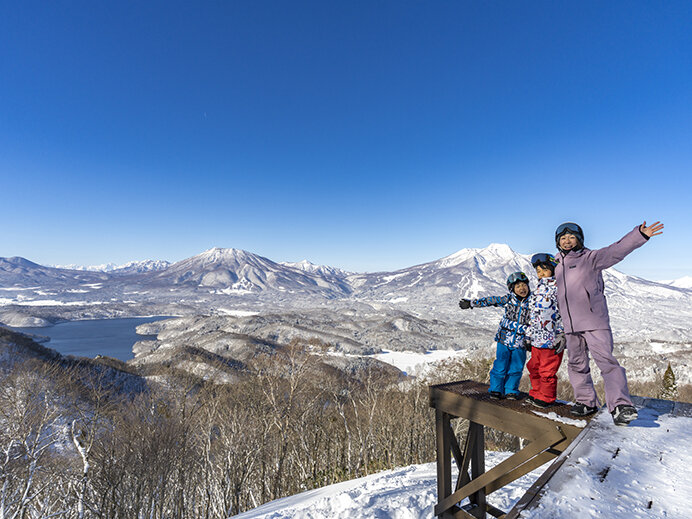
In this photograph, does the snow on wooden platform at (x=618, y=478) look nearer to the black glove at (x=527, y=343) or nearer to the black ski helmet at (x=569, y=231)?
the black glove at (x=527, y=343)

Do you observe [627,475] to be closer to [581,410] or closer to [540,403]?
[581,410]

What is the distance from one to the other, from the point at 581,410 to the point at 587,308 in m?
1.10

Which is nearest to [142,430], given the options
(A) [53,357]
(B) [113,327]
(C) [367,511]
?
(C) [367,511]

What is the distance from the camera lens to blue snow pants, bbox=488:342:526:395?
421 cm

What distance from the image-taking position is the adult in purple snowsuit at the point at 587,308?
316 centimetres

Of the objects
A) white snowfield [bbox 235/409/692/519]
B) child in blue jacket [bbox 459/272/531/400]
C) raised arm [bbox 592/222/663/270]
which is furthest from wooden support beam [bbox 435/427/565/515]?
raised arm [bbox 592/222/663/270]

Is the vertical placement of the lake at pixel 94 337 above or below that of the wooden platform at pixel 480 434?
below

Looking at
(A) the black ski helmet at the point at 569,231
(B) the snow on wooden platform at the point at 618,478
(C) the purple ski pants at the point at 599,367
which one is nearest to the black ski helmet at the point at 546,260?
(A) the black ski helmet at the point at 569,231

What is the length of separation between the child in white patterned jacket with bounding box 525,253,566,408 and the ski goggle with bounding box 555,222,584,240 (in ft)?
1.45

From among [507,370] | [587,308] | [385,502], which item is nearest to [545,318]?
[587,308]

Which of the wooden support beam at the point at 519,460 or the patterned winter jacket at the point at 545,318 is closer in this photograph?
the wooden support beam at the point at 519,460

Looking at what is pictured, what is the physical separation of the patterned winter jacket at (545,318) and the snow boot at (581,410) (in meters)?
0.73

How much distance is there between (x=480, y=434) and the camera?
468 centimetres

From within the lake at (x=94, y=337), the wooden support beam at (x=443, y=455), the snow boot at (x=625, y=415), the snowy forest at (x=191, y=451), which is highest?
the snow boot at (x=625, y=415)
